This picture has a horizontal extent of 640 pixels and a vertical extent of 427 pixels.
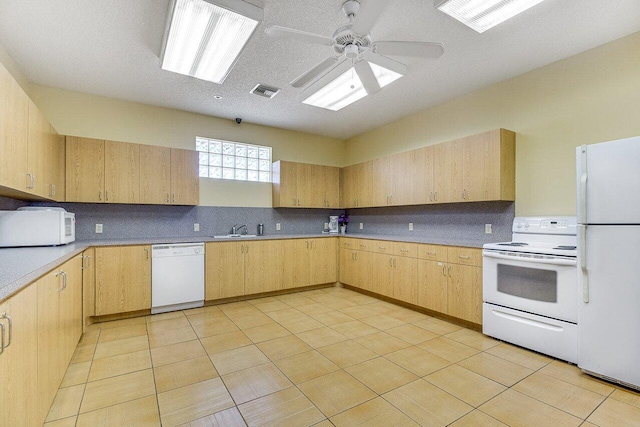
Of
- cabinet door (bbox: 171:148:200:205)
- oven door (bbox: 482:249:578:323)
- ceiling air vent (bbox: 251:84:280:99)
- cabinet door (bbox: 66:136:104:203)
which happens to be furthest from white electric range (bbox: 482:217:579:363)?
cabinet door (bbox: 66:136:104:203)

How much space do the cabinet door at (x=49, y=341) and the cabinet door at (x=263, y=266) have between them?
236 cm

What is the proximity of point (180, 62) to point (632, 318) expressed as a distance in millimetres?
4168

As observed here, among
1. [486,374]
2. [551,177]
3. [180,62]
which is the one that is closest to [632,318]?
Result: [486,374]

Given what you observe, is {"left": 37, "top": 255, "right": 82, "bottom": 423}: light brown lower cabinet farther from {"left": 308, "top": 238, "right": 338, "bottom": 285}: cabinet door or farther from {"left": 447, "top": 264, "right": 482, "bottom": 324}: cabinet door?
{"left": 447, "top": 264, "right": 482, "bottom": 324}: cabinet door

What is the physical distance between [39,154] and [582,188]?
4.59 metres

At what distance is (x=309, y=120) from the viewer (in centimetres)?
491

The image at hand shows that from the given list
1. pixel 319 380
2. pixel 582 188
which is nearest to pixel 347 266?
pixel 319 380

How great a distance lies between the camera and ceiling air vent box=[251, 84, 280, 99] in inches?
141

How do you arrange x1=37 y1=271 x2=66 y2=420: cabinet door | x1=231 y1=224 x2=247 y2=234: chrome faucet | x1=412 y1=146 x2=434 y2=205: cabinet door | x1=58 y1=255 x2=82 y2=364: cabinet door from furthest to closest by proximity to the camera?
x1=231 y1=224 x2=247 y2=234: chrome faucet < x1=412 y1=146 x2=434 y2=205: cabinet door < x1=58 y1=255 x2=82 y2=364: cabinet door < x1=37 y1=271 x2=66 y2=420: cabinet door

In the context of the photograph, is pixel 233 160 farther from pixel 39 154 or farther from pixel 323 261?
pixel 39 154

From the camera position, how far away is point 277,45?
2727 mm

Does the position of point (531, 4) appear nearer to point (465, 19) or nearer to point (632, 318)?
point (465, 19)

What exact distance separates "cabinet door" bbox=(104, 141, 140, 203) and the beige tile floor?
1525mm

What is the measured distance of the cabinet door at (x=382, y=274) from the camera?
165 inches
